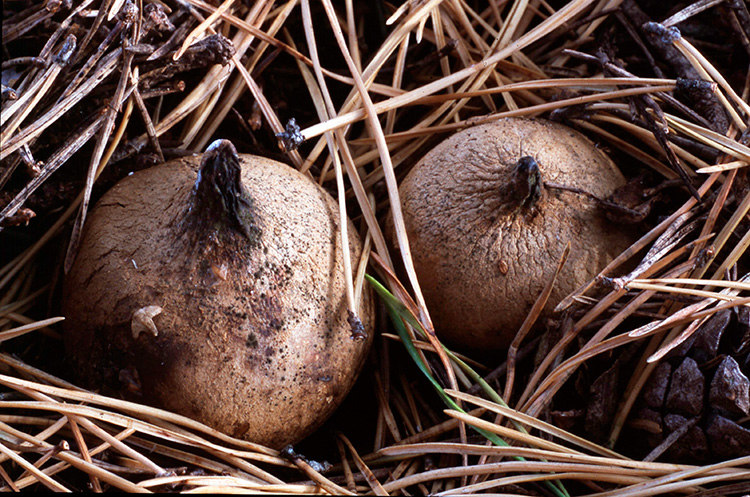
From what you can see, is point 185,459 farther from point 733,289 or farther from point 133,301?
point 733,289

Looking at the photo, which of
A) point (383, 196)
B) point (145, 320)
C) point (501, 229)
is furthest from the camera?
point (383, 196)

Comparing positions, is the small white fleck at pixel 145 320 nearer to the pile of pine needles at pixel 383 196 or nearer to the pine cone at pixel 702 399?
the pile of pine needles at pixel 383 196

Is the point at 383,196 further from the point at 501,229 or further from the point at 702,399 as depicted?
the point at 702,399

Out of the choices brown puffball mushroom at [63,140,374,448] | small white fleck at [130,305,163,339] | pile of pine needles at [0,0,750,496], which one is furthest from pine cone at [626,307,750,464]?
small white fleck at [130,305,163,339]

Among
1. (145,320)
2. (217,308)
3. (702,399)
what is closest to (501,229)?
(702,399)

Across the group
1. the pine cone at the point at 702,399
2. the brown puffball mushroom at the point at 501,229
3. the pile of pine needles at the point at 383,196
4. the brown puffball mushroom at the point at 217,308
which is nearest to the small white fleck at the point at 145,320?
the brown puffball mushroom at the point at 217,308
